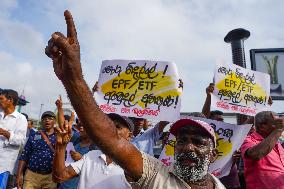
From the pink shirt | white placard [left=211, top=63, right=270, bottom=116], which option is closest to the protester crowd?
the pink shirt

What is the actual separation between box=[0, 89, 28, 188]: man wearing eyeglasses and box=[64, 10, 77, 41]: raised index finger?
4051mm

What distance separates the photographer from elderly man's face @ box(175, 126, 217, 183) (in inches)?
89.4

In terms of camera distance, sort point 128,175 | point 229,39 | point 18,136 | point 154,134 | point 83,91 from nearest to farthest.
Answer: point 83,91
point 128,175
point 154,134
point 18,136
point 229,39

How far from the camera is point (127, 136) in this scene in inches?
133

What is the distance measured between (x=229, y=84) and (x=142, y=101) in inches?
60.7

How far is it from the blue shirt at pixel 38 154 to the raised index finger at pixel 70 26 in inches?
166

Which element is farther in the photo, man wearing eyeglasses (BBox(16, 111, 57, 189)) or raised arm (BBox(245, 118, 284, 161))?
man wearing eyeglasses (BBox(16, 111, 57, 189))

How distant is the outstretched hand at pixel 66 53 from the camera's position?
5.10 ft

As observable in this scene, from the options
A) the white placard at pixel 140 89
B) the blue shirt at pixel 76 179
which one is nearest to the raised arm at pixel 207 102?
the white placard at pixel 140 89

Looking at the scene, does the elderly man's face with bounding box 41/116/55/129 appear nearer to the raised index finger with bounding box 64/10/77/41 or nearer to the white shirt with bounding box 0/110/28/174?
the white shirt with bounding box 0/110/28/174

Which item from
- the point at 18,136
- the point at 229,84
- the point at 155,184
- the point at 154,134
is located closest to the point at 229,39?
the point at 229,84

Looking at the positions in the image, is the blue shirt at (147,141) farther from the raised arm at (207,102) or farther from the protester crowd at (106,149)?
the raised arm at (207,102)

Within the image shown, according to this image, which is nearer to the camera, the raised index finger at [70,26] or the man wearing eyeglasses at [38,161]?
the raised index finger at [70,26]

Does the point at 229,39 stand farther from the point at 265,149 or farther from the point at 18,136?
the point at 18,136
